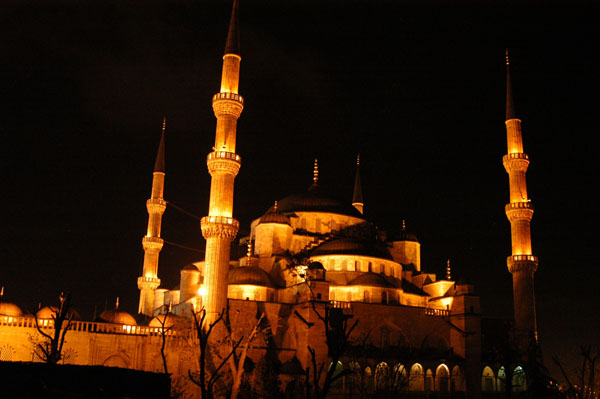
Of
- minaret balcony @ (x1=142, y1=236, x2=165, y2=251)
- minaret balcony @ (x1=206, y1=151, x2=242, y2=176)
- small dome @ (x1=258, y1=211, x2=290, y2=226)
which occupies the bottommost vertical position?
minaret balcony @ (x1=142, y1=236, x2=165, y2=251)

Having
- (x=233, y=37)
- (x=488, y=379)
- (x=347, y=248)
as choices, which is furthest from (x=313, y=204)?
(x=488, y=379)

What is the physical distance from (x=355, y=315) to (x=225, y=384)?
308 inches

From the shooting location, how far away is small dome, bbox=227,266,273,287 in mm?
31156

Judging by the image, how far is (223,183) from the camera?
94.5ft

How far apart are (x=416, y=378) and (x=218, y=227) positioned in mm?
11428

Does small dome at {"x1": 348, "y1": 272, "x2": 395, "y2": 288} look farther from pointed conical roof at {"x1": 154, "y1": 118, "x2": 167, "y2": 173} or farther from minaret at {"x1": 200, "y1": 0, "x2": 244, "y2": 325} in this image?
pointed conical roof at {"x1": 154, "y1": 118, "x2": 167, "y2": 173}

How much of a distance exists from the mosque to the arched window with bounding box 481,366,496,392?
0.18 feet

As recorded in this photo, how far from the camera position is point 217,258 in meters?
27.4

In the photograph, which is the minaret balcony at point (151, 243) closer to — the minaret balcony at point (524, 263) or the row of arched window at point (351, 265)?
the row of arched window at point (351, 265)

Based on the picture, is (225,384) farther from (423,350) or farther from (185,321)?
(423,350)

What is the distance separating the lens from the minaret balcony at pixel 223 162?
28875mm

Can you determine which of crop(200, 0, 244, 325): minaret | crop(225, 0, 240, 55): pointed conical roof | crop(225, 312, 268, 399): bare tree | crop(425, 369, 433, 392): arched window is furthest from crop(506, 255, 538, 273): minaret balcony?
crop(225, 0, 240, 55): pointed conical roof

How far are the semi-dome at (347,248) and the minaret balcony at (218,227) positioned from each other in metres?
7.50

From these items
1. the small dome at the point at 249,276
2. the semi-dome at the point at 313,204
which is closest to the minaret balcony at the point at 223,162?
the small dome at the point at 249,276
